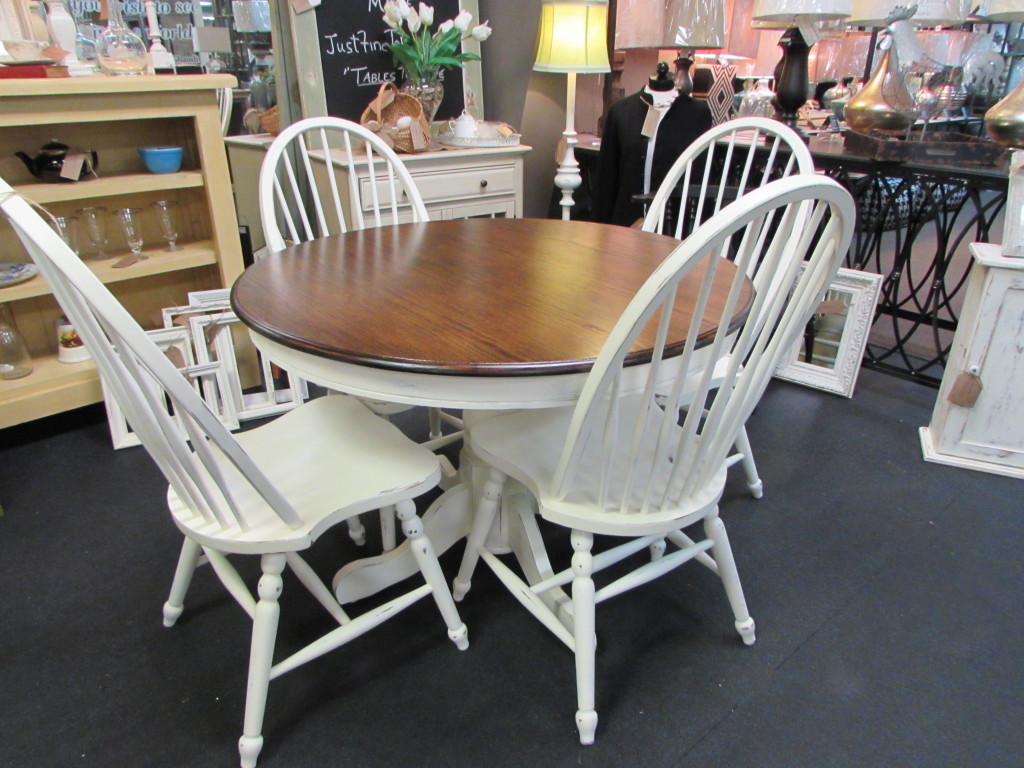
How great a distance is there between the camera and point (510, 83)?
9.86 feet

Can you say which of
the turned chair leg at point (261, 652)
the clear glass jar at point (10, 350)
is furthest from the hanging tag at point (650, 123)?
the clear glass jar at point (10, 350)

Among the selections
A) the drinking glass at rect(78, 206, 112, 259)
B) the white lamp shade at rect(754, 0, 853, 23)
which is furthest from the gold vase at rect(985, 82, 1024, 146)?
the drinking glass at rect(78, 206, 112, 259)

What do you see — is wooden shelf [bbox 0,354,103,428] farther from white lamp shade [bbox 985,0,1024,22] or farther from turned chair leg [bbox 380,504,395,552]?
white lamp shade [bbox 985,0,1024,22]

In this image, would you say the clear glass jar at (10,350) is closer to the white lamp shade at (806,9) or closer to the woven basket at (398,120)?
the woven basket at (398,120)

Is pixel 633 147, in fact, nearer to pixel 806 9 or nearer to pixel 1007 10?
pixel 806 9

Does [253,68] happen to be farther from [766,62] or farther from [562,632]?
[766,62]

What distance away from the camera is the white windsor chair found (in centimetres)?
176

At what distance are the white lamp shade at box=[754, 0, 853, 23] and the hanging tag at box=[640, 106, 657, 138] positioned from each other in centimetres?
58

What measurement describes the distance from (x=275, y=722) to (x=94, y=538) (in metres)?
0.83

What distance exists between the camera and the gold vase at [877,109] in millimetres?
2466

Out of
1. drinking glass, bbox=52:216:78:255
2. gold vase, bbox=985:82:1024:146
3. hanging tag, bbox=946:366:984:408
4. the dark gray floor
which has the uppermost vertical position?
gold vase, bbox=985:82:1024:146

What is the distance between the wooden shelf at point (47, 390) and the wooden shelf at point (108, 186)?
0.52m

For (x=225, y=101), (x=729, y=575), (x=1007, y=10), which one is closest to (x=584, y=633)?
(x=729, y=575)

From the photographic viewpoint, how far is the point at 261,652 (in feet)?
3.69
